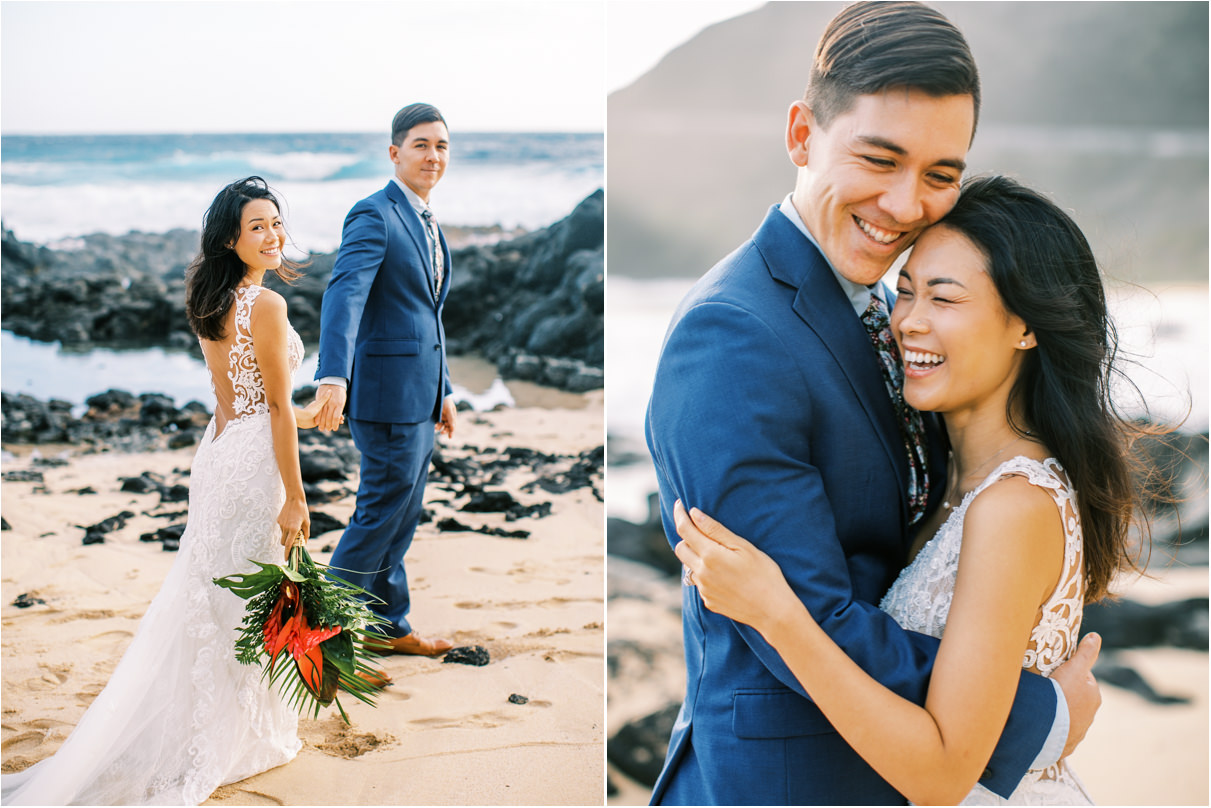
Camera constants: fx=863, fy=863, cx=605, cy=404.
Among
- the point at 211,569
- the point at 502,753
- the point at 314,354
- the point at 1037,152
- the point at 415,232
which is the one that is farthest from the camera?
the point at 1037,152

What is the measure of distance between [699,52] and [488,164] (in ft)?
18.7

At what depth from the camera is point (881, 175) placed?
137cm

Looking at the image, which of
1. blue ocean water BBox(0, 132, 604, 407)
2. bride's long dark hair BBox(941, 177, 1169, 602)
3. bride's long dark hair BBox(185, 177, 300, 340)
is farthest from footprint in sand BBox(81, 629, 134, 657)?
blue ocean water BBox(0, 132, 604, 407)

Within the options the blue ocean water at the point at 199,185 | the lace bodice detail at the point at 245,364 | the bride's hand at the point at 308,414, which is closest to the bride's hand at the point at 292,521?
the lace bodice detail at the point at 245,364

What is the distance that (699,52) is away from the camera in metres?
6.83

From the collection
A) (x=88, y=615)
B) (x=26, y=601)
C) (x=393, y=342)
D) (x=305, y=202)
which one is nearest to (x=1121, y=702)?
(x=393, y=342)

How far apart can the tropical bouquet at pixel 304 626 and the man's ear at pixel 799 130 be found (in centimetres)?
165

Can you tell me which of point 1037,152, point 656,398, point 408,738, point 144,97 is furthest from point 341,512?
point 1037,152

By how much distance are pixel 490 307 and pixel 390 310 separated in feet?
14.7

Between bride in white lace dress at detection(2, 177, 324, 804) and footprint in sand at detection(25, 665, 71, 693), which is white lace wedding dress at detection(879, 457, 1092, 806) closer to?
bride in white lace dress at detection(2, 177, 324, 804)

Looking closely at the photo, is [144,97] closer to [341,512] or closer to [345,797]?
[341,512]

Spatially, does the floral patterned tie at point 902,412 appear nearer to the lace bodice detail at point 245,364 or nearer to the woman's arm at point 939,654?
the woman's arm at point 939,654

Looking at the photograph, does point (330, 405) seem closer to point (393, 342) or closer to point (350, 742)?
point (393, 342)

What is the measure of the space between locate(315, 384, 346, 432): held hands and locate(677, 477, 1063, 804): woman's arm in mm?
2039
